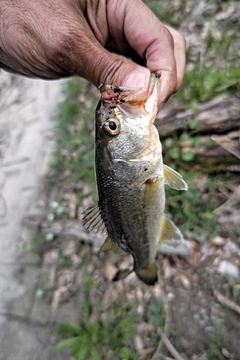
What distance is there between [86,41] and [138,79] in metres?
0.52

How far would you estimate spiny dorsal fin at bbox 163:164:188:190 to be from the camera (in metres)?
2.25

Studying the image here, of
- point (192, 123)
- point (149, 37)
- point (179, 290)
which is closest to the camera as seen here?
point (149, 37)

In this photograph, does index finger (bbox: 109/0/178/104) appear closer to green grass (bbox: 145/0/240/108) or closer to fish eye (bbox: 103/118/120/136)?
fish eye (bbox: 103/118/120/136)

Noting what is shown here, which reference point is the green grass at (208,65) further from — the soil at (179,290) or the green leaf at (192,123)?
the soil at (179,290)

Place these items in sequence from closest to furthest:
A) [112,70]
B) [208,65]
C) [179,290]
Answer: [112,70], [179,290], [208,65]

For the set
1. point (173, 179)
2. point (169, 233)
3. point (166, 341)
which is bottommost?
point (166, 341)

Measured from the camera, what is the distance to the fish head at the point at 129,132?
1.82 m

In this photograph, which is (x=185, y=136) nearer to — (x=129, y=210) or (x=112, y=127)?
(x=129, y=210)

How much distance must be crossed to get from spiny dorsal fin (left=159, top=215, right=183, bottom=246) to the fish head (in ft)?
2.07

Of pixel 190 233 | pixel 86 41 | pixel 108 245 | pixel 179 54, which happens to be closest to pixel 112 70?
pixel 86 41

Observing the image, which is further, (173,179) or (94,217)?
(173,179)

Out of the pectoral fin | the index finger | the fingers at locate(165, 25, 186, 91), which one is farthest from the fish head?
the pectoral fin

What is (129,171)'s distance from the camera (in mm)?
2041

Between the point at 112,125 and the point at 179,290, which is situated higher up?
the point at 112,125
